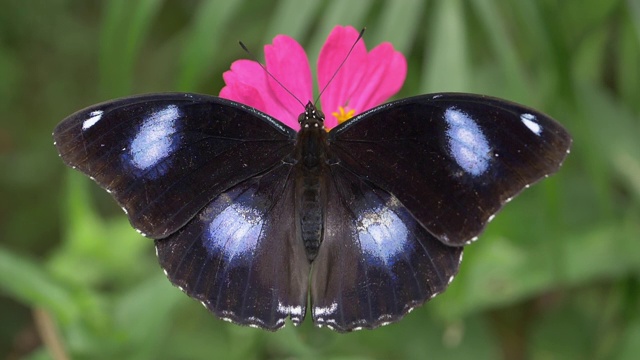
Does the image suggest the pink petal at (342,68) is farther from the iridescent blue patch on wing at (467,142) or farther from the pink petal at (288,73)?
the iridescent blue patch on wing at (467,142)

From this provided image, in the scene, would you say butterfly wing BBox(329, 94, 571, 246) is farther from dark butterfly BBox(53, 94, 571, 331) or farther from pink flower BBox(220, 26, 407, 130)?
pink flower BBox(220, 26, 407, 130)

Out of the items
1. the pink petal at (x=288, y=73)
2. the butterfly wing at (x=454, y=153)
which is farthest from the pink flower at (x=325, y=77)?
the butterfly wing at (x=454, y=153)

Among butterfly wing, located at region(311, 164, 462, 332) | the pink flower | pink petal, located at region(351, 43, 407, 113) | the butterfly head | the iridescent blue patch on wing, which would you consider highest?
the pink flower

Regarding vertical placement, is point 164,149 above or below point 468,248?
above

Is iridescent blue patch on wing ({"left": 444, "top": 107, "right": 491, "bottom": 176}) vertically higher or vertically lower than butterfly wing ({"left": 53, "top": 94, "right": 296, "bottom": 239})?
lower

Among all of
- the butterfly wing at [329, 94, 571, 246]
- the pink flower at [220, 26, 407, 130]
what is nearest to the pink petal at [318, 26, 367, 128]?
the pink flower at [220, 26, 407, 130]

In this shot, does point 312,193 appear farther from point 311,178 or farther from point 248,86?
point 248,86

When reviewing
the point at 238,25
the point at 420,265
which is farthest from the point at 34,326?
the point at 420,265

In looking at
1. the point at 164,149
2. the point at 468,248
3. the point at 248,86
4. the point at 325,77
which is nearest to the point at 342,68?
the point at 325,77
